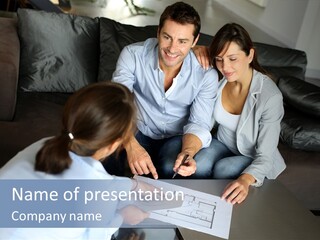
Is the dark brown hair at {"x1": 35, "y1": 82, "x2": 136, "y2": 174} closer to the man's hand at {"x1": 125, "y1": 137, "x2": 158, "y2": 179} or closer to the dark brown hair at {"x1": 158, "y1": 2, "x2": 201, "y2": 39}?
the man's hand at {"x1": 125, "y1": 137, "x2": 158, "y2": 179}

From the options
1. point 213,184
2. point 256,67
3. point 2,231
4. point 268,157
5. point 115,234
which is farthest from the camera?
point 256,67

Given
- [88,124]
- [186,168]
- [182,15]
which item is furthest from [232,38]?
[88,124]

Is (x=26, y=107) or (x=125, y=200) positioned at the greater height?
(x=125, y=200)

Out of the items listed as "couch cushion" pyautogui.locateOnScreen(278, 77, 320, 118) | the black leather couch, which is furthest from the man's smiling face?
"couch cushion" pyautogui.locateOnScreen(278, 77, 320, 118)

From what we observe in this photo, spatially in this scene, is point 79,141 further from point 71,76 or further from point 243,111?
point 71,76

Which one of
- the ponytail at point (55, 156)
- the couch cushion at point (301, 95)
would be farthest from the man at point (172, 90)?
the couch cushion at point (301, 95)

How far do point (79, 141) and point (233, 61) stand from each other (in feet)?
2.64

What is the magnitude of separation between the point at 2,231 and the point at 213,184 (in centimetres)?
70

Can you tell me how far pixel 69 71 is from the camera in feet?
7.30

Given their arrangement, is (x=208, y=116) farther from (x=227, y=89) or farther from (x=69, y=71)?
(x=69, y=71)

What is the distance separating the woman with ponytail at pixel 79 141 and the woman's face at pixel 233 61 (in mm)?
664

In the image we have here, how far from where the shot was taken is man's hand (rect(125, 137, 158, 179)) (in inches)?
57.2

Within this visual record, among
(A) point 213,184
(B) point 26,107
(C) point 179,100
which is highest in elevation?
(C) point 179,100

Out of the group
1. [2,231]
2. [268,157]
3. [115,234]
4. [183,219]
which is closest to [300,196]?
[268,157]
